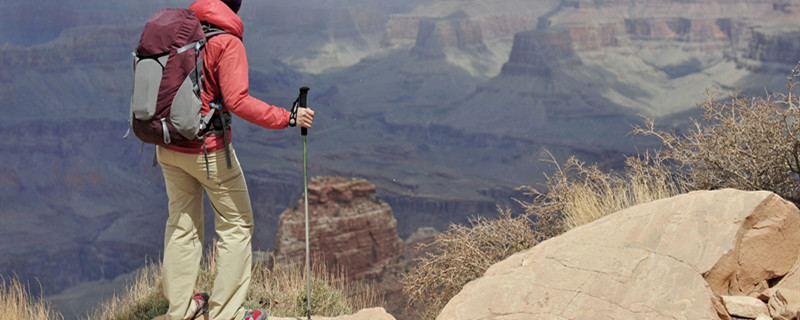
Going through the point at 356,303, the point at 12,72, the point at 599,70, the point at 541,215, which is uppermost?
the point at 541,215

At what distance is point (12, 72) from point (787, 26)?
5939 inches

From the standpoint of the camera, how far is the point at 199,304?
4.30m

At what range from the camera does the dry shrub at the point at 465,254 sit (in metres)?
5.98

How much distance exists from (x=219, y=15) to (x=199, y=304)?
1851 mm

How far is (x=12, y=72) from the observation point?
130 m

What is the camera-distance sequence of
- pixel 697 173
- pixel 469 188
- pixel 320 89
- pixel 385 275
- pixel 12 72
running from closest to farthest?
pixel 697 173 → pixel 385 275 → pixel 469 188 → pixel 12 72 → pixel 320 89

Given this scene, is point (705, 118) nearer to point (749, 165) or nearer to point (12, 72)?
point (749, 165)

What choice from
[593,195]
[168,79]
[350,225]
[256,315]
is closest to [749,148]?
[593,195]

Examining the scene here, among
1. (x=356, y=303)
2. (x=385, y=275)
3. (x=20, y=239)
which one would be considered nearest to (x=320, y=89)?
(x=20, y=239)

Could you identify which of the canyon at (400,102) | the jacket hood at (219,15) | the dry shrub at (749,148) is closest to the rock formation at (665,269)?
the dry shrub at (749,148)

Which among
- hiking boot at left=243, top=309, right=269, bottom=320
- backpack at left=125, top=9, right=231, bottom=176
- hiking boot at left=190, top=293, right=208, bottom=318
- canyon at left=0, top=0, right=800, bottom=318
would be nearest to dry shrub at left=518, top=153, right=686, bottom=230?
hiking boot at left=243, top=309, right=269, bottom=320

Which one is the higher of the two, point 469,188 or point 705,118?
point 705,118

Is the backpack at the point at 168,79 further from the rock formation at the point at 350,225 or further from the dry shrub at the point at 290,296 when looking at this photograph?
the rock formation at the point at 350,225

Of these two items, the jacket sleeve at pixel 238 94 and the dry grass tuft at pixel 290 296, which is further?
the dry grass tuft at pixel 290 296
